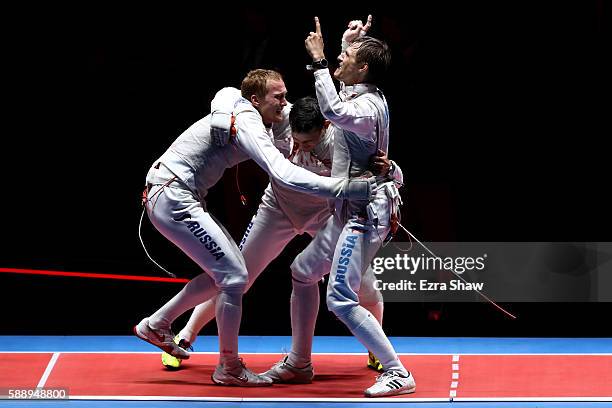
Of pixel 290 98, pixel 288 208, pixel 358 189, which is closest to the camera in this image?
pixel 358 189

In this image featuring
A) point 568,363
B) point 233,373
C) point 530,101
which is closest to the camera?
point 233,373

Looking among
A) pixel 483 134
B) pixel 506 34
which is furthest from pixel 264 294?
pixel 506 34

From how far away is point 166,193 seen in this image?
235 inches

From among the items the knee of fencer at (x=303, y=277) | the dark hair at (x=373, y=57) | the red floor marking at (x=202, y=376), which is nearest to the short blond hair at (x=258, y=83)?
the dark hair at (x=373, y=57)

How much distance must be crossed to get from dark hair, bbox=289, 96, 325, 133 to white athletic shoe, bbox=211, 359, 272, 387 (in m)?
1.20

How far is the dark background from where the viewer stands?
7422 millimetres

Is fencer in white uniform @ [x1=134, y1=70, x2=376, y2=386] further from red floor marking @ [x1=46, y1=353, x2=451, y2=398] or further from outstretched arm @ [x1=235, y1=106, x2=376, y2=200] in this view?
red floor marking @ [x1=46, y1=353, x2=451, y2=398]

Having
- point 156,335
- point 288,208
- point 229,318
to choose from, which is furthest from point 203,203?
point 156,335

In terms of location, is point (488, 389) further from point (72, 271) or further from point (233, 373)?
point (72, 271)

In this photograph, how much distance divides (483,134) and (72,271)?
8.78 feet

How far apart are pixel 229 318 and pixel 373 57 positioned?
4.68ft

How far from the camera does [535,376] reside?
6289mm

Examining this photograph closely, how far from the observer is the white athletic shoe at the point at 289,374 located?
6121 mm

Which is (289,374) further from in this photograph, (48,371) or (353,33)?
(353,33)
